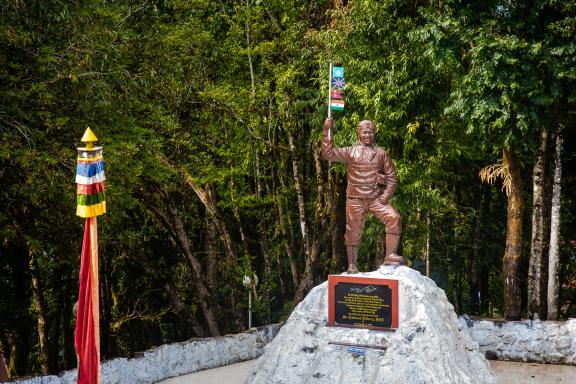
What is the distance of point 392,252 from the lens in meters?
11.0

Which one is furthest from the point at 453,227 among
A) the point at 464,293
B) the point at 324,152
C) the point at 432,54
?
the point at 324,152

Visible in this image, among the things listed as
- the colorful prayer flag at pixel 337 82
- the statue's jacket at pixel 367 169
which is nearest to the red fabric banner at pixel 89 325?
the statue's jacket at pixel 367 169

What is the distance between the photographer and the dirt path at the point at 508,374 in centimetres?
1236

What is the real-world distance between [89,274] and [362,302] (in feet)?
14.9

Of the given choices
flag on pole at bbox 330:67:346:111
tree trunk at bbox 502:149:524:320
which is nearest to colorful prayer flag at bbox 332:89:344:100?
flag on pole at bbox 330:67:346:111

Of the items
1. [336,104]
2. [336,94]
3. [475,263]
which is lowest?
[475,263]

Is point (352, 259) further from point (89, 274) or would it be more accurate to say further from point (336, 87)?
point (89, 274)

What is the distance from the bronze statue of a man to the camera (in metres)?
11.2

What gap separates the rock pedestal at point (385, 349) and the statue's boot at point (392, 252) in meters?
0.11

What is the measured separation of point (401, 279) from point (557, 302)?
5.69 meters

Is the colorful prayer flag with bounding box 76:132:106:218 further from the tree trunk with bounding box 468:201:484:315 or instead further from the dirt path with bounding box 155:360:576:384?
the tree trunk with bounding box 468:201:484:315

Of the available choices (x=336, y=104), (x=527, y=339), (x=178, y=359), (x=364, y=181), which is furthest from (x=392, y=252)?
(x=527, y=339)

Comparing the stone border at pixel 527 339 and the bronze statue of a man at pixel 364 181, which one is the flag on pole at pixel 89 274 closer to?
the bronze statue of a man at pixel 364 181

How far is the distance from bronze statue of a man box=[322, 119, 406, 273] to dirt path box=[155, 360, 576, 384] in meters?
3.17
